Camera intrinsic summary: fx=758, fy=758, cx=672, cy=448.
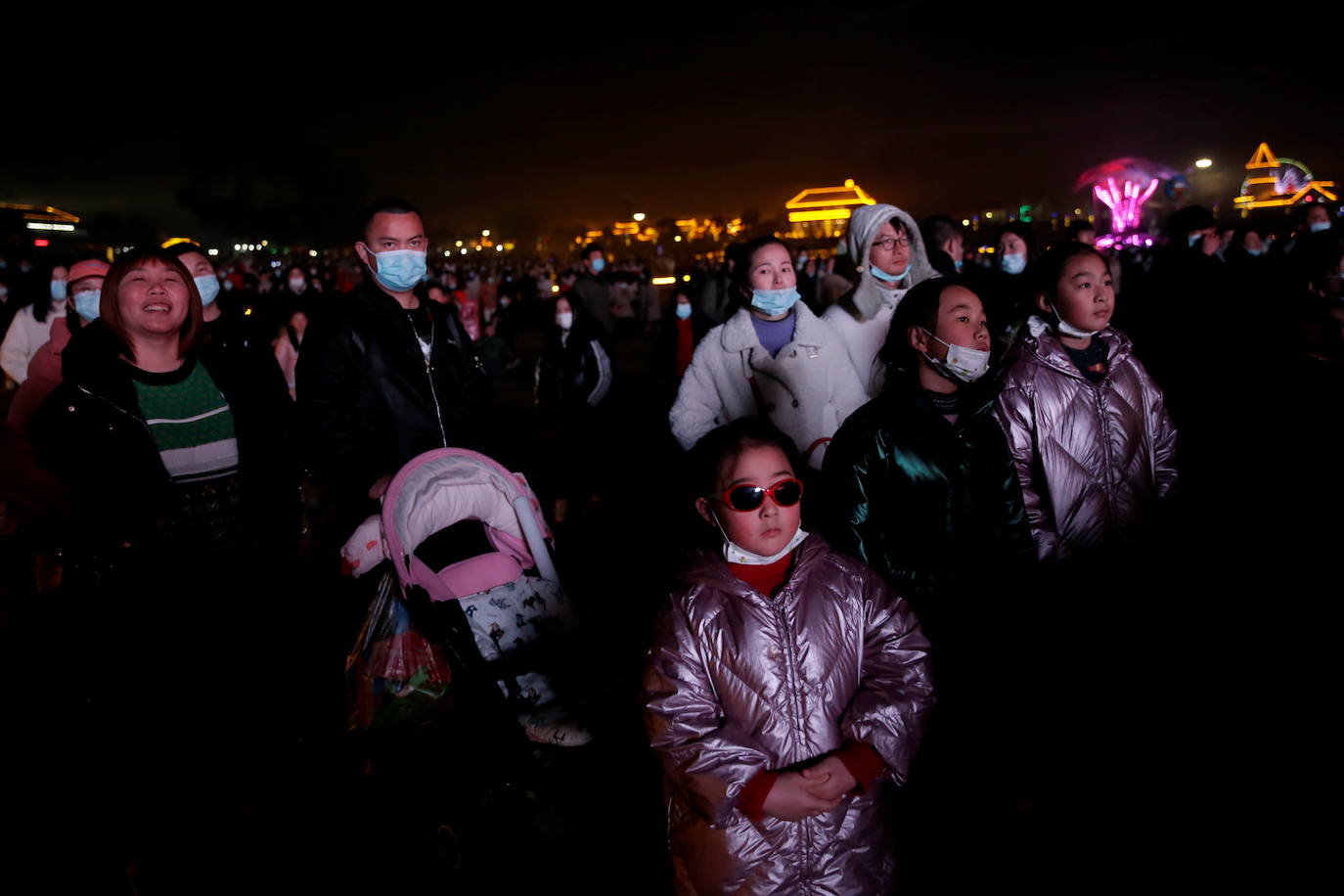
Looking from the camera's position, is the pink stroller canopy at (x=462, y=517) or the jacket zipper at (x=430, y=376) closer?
the pink stroller canopy at (x=462, y=517)

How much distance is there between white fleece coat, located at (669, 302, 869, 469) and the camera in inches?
174

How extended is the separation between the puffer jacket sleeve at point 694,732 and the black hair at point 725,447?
426mm

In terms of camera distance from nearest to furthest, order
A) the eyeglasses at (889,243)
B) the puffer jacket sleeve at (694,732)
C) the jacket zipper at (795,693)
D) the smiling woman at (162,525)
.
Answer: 1. the puffer jacket sleeve at (694,732)
2. the jacket zipper at (795,693)
3. the smiling woman at (162,525)
4. the eyeglasses at (889,243)

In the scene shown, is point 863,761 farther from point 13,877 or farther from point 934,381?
point 13,877

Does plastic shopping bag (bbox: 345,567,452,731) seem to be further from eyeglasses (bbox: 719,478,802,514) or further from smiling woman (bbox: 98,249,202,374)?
eyeglasses (bbox: 719,478,802,514)

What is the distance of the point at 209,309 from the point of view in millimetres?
5555

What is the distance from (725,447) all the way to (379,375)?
241cm

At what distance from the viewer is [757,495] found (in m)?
2.35

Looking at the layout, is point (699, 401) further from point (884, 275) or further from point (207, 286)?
point (207, 286)

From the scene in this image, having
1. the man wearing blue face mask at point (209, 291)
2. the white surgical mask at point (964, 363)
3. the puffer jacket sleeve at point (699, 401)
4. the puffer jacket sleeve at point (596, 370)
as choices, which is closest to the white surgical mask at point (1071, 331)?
the white surgical mask at point (964, 363)

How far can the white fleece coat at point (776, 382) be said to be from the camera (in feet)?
14.5

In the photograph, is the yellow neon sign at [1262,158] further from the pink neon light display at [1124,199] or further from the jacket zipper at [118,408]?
the jacket zipper at [118,408]

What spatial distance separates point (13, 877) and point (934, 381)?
446cm

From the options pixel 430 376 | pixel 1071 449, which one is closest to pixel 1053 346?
pixel 1071 449
